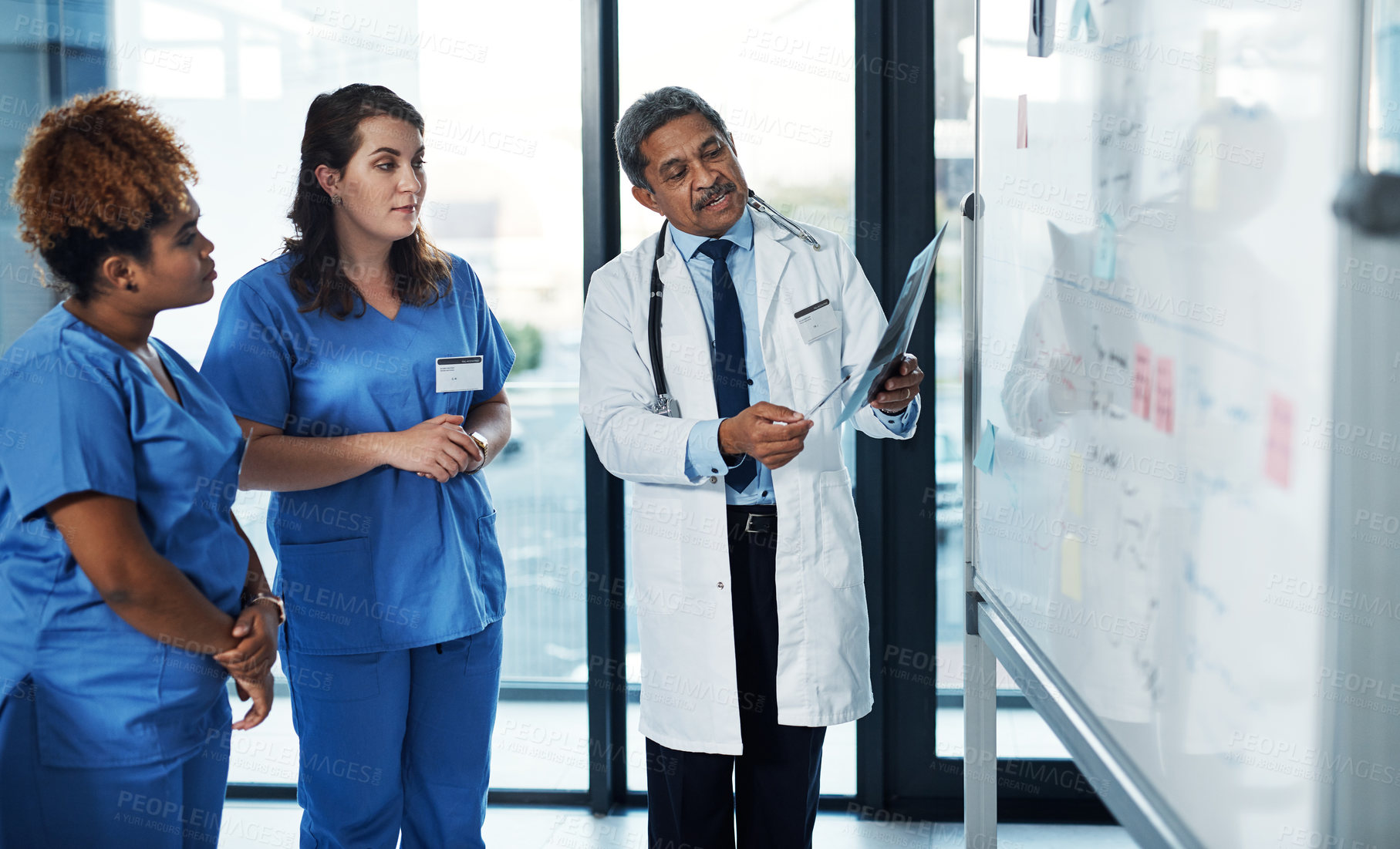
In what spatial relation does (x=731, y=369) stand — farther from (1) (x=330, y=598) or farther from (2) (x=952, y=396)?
(2) (x=952, y=396)

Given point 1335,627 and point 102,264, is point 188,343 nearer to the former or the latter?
point 102,264

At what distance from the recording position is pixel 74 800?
3.62 ft

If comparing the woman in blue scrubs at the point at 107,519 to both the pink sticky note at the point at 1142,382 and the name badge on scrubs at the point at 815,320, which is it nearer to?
the name badge on scrubs at the point at 815,320

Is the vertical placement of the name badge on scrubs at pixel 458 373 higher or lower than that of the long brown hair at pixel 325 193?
lower

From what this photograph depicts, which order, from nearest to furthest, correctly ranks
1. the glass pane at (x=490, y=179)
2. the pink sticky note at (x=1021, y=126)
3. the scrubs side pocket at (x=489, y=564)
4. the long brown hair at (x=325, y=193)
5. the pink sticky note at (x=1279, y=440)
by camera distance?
the pink sticky note at (x=1279, y=440), the pink sticky note at (x=1021, y=126), the long brown hair at (x=325, y=193), the scrubs side pocket at (x=489, y=564), the glass pane at (x=490, y=179)

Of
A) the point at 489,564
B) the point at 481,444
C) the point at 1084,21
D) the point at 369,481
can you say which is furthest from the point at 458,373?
the point at 1084,21

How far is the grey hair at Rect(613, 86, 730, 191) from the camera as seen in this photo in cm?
165

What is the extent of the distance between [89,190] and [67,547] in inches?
16.2

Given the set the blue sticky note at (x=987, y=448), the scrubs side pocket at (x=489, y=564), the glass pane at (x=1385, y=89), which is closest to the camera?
the glass pane at (x=1385, y=89)

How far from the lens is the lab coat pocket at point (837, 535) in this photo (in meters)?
1.62

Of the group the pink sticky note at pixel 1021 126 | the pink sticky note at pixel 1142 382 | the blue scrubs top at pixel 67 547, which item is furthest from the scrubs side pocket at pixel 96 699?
the pink sticky note at pixel 1021 126

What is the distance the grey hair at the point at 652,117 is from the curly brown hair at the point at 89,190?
74cm

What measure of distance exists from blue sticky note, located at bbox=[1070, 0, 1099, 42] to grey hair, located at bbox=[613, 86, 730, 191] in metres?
0.68

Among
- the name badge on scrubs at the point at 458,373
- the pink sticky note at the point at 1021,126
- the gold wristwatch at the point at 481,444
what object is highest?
the pink sticky note at the point at 1021,126
